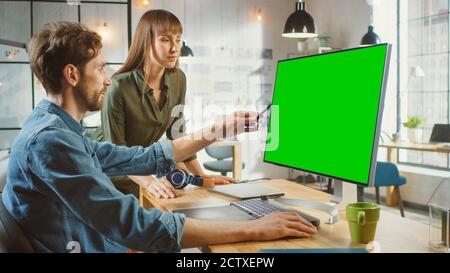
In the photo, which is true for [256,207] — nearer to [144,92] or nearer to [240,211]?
[240,211]

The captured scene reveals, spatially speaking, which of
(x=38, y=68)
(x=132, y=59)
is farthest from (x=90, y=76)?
(x=132, y=59)

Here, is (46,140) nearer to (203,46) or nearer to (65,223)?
(65,223)

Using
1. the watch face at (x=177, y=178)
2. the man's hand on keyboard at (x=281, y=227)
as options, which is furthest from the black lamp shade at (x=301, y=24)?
the man's hand on keyboard at (x=281, y=227)

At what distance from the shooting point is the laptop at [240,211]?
1067 millimetres

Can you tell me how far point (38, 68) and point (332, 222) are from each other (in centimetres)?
70

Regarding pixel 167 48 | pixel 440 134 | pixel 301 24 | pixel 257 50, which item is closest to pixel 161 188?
pixel 167 48

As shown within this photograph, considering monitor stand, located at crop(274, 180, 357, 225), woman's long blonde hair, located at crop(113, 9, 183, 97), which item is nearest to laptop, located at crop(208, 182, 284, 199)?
monitor stand, located at crop(274, 180, 357, 225)

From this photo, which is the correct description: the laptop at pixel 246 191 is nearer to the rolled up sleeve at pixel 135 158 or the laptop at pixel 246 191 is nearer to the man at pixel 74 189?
the rolled up sleeve at pixel 135 158

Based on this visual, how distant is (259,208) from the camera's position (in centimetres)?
113

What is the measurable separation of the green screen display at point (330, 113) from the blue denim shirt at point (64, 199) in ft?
1.30

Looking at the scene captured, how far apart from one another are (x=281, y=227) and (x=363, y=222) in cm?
16

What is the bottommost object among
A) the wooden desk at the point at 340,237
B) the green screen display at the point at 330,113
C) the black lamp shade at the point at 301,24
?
the wooden desk at the point at 340,237

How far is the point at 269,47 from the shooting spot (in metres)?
5.72

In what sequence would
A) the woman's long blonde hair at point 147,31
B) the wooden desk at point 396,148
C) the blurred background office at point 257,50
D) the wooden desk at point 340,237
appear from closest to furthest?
1. the wooden desk at point 340,237
2. the woman's long blonde hair at point 147,31
3. the wooden desk at point 396,148
4. the blurred background office at point 257,50
